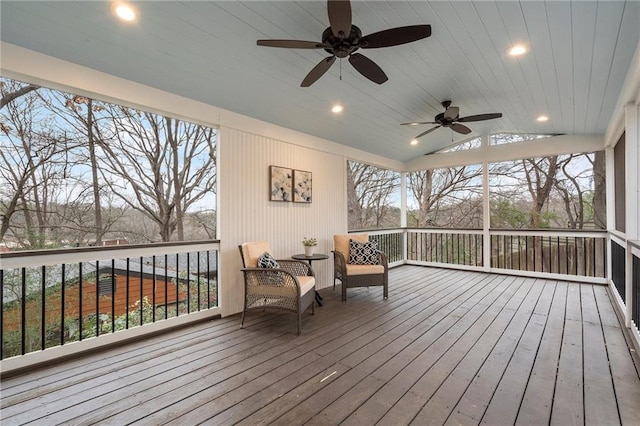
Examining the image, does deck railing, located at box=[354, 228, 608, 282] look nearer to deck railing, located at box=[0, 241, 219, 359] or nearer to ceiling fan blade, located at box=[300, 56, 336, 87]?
deck railing, located at box=[0, 241, 219, 359]

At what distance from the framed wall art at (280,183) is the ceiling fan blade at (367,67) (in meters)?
2.08

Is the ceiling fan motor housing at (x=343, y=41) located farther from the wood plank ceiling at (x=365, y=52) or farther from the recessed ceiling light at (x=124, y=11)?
the recessed ceiling light at (x=124, y=11)

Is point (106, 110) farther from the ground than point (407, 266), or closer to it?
farther from the ground

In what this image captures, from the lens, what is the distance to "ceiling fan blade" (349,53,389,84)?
7.83 feet

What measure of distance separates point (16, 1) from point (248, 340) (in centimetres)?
325


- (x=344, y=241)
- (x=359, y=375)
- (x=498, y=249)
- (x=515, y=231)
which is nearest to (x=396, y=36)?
(x=359, y=375)

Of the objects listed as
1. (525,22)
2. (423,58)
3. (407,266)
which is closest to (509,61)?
(525,22)

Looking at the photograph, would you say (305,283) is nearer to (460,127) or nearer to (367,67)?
(367,67)

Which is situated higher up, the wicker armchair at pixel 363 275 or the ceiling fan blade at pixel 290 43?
the ceiling fan blade at pixel 290 43

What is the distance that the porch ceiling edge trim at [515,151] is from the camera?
5.18 meters

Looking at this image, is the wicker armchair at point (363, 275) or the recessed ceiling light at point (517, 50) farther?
the wicker armchair at point (363, 275)

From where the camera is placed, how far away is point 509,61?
3.11 meters

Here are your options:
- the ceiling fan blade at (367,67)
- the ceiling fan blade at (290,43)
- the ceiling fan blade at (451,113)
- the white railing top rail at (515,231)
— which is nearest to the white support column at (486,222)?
the white railing top rail at (515,231)

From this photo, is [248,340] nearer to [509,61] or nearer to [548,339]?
[548,339]
